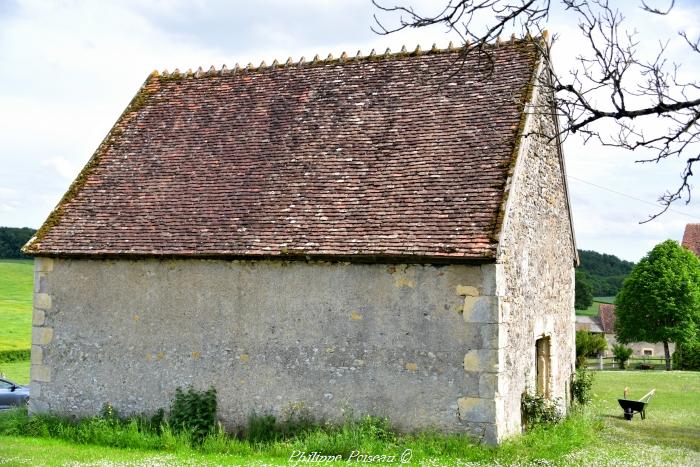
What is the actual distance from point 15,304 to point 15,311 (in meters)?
3.14

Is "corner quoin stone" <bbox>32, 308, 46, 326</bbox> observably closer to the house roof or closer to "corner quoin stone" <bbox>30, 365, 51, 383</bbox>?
"corner quoin stone" <bbox>30, 365, 51, 383</bbox>

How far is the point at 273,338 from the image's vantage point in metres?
11.7

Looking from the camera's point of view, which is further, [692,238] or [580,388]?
[692,238]

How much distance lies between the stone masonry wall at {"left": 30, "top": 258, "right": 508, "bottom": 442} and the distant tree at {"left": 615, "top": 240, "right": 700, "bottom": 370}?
102 feet

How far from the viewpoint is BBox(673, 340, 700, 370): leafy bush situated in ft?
115

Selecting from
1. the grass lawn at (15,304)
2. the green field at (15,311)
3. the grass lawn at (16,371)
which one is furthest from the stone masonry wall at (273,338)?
the grass lawn at (15,304)

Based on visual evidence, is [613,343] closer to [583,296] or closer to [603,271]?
[583,296]

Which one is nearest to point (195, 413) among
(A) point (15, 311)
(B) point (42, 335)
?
(B) point (42, 335)

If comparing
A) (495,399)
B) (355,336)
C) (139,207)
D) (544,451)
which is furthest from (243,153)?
(544,451)

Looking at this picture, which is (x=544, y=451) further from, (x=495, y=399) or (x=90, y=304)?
(x=90, y=304)

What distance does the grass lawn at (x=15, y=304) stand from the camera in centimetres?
3200

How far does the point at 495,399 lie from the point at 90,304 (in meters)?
7.38

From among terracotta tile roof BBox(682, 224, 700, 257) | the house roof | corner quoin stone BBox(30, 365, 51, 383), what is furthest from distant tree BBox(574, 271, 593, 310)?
corner quoin stone BBox(30, 365, 51, 383)

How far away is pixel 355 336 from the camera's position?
1116cm
